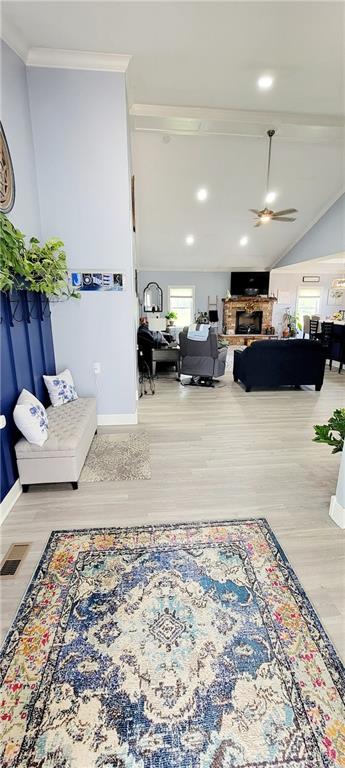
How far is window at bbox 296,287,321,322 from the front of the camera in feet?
37.9

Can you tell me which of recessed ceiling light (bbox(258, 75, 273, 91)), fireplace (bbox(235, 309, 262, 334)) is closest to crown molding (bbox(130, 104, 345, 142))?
recessed ceiling light (bbox(258, 75, 273, 91))

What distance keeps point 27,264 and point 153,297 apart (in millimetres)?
8627

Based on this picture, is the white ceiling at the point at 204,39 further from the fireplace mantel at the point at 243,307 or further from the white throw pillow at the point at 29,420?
the fireplace mantel at the point at 243,307

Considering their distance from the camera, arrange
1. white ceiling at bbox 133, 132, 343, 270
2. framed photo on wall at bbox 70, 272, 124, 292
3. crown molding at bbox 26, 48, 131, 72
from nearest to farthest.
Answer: crown molding at bbox 26, 48, 131, 72 < framed photo on wall at bbox 70, 272, 124, 292 < white ceiling at bbox 133, 132, 343, 270

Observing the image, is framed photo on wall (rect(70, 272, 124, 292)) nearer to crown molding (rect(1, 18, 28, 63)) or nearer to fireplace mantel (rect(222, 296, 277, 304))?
crown molding (rect(1, 18, 28, 63))

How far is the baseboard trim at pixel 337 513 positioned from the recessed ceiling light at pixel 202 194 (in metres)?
6.97

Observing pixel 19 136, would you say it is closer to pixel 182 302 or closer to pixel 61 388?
pixel 61 388

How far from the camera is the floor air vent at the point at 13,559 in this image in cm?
190

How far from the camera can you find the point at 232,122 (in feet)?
15.6

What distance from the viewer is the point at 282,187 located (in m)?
7.18

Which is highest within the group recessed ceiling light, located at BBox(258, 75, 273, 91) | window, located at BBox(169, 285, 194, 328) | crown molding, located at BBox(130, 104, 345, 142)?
crown molding, located at BBox(130, 104, 345, 142)

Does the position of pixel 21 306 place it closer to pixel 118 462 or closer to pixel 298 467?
pixel 118 462

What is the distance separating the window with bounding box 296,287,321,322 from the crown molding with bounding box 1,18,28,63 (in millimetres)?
10299

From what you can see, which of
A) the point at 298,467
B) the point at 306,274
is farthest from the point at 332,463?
the point at 306,274
